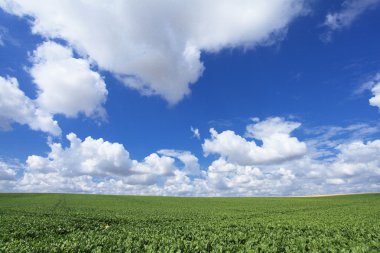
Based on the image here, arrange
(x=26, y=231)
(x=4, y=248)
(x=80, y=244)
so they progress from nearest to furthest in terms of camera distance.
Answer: (x=4, y=248) < (x=80, y=244) < (x=26, y=231)

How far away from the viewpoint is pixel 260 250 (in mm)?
17438

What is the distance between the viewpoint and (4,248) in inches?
685

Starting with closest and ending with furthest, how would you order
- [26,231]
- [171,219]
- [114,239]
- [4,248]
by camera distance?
[4,248] → [114,239] → [26,231] → [171,219]

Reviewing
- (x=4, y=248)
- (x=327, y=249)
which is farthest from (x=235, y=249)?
(x=4, y=248)

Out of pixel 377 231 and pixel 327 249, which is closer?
pixel 327 249

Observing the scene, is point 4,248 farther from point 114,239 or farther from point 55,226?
point 55,226

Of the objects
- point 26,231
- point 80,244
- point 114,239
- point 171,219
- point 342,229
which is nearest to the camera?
point 80,244

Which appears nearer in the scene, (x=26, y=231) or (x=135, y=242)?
(x=135, y=242)

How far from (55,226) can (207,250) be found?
16119 mm

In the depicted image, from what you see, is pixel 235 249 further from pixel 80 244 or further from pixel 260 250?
pixel 80 244

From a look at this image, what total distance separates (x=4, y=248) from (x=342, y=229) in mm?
25566

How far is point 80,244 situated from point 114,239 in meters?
2.57

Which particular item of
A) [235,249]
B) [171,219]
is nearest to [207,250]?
[235,249]

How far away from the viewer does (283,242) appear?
64.3ft
